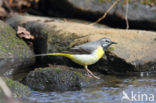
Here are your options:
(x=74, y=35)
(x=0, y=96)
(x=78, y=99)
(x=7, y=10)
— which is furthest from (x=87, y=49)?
(x=7, y=10)

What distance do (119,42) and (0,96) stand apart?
12.3 ft

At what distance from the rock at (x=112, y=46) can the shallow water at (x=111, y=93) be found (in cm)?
41

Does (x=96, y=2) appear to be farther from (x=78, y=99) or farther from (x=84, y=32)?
(x=78, y=99)

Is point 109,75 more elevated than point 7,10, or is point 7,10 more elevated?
point 7,10

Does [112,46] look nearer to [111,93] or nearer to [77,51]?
[77,51]

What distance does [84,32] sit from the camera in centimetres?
820

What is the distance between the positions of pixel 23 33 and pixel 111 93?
3547 mm

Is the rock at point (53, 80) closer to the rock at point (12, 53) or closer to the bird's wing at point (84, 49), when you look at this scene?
the bird's wing at point (84, 49)

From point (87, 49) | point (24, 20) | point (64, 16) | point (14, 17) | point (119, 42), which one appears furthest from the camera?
point (64, 16)

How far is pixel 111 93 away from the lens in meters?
6.34

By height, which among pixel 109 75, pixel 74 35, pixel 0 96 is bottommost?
pixel 109 75

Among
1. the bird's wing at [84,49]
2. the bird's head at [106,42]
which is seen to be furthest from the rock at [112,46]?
the bird's wing at [84,49]

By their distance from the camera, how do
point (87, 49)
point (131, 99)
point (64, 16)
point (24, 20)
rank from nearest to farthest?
1. point (131, 99)
2. point (87, 49)
3. point (24, 20)
4. point (64, 16)

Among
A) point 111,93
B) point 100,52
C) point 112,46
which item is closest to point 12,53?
point 100,52
